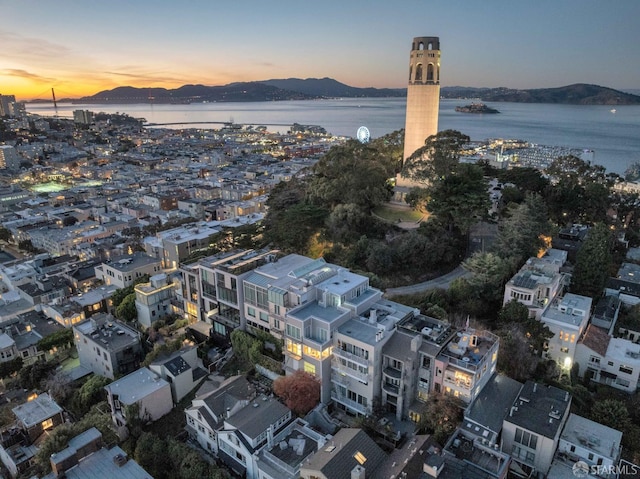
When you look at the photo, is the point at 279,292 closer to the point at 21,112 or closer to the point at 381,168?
the point at 381,168

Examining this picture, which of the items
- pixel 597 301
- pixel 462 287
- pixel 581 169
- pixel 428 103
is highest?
pixel 428 103

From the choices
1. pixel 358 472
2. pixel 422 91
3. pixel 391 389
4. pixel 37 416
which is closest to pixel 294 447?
pixel 358 472

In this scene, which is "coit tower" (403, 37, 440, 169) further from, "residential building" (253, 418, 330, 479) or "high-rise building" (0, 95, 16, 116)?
"high-rise building" (0, 95, 16, 116)

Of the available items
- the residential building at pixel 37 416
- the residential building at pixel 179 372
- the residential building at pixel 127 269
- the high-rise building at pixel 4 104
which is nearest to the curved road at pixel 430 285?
the residential building at pixel 179 372

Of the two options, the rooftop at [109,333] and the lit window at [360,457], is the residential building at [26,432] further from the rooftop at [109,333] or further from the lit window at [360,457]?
the lit window at [360,457]

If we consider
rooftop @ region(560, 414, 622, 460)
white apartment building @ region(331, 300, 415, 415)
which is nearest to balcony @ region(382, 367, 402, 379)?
white apartment building @ region(331, 300, 415, 415)

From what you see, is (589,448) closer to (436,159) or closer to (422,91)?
(436,159)

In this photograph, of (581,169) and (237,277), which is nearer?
(237,277)

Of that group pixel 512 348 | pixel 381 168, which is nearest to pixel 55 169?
pixel 381 168
